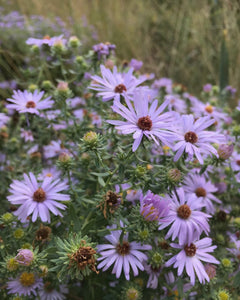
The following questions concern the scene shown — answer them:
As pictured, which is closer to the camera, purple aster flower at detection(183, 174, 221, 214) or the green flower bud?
the green flower bud

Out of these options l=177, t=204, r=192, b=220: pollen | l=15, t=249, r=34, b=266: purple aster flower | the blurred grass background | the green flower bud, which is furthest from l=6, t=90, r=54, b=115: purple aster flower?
the blurred grass background

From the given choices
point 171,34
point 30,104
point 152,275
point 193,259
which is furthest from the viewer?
point 171,34

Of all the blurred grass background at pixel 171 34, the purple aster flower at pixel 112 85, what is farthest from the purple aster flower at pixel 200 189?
the blurred grass background at pixel 171 34

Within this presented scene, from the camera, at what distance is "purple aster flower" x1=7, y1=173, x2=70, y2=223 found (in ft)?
3.17

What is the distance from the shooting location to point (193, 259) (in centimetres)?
97

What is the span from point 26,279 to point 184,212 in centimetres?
55

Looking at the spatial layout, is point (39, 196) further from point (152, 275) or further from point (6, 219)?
point (152, 275)

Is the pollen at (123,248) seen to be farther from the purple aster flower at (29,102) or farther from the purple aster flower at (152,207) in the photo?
the purple aster flower at (29,102)

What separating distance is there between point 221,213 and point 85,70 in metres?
0.87

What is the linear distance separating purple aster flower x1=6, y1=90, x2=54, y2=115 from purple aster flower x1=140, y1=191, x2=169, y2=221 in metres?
0.55

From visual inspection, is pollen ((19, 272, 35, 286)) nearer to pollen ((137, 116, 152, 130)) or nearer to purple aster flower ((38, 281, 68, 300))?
purple aster flower ((38, 281, 68, 300))

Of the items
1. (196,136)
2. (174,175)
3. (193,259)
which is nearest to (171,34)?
(196,136)

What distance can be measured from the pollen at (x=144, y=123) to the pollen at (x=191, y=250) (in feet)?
1.33

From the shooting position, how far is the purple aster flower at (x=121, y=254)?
3.15 ft
